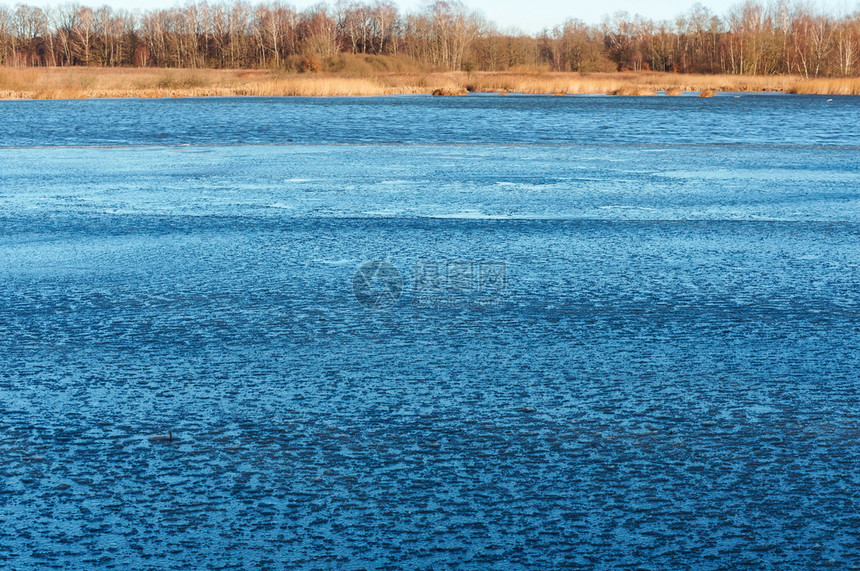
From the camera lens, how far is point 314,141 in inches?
820

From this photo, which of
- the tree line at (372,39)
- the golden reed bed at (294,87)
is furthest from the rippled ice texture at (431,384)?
the tree line at (372,39)

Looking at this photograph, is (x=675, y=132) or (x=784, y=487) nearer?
(x=784, y=487)

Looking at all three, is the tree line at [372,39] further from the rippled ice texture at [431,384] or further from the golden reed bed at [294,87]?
the rippled ice texture at [431,384]

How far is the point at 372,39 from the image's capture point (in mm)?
119500

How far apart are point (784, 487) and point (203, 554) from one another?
185cm

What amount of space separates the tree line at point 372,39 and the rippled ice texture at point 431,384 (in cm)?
8600

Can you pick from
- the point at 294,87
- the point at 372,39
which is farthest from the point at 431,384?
the point at 372,39

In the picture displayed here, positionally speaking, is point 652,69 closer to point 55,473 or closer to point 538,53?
point 538,53

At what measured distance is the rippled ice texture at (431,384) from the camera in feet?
9.43

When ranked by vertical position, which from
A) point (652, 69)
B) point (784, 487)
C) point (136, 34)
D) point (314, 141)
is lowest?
point (784, 487)

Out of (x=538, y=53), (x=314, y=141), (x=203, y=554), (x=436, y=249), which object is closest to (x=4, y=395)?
(x=203, y=554)

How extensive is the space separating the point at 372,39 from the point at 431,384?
119443 mm

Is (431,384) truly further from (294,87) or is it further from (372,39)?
(372,39)

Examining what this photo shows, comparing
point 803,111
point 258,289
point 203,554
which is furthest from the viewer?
point 803,111
